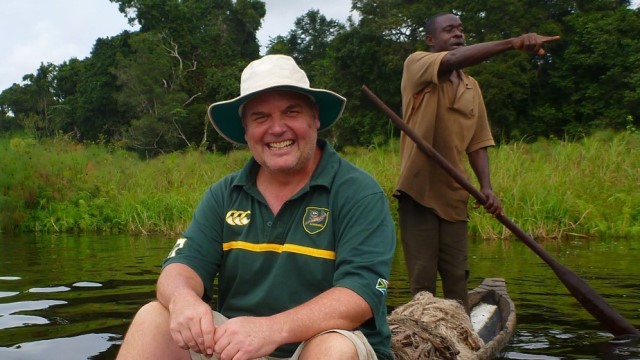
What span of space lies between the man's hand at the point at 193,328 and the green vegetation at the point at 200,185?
709 cm

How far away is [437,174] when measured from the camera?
387 cm

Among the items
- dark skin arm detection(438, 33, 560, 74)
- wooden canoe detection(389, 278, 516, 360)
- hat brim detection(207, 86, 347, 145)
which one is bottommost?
wooden canoe detection(389, 278, 516, 360)

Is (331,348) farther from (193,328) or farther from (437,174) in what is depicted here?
(437,174)

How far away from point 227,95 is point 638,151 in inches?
962

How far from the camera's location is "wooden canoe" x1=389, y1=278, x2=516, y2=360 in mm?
2881

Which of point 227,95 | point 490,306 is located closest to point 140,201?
point 490,306

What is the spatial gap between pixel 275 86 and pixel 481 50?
174 centimetres

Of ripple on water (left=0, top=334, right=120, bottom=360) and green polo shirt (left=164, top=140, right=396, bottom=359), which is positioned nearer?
green polo shirt (left=164, top=140, right=396, bottom=359)

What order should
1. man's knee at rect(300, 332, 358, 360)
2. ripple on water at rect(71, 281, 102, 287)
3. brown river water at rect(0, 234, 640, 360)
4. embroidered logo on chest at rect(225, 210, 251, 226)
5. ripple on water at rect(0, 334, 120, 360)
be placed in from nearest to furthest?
man's knee at rect(300, 332, 358, 360), embroidered logo on chest at rect(225, 210, 251, 226), ripple on water at rect(0, 334, 120, 360), brown river water at rect(0, 234, 640, 360), ripple on water at rect(71, 281, 102, 287)

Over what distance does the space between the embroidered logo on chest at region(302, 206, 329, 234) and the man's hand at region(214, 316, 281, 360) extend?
36cm

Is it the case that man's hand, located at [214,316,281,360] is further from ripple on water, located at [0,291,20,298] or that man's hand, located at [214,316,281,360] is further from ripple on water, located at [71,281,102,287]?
ripple on water, located at [71,281,102,287]

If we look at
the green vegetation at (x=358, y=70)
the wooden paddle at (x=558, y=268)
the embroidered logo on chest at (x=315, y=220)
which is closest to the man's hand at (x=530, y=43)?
the wooden paddle at (x=558, y=268)

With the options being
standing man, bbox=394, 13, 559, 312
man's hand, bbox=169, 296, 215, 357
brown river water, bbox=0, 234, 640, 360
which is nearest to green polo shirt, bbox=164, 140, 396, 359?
man's hand, bbox=169, 296, 215, 357

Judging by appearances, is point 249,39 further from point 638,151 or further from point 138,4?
point 638,151
